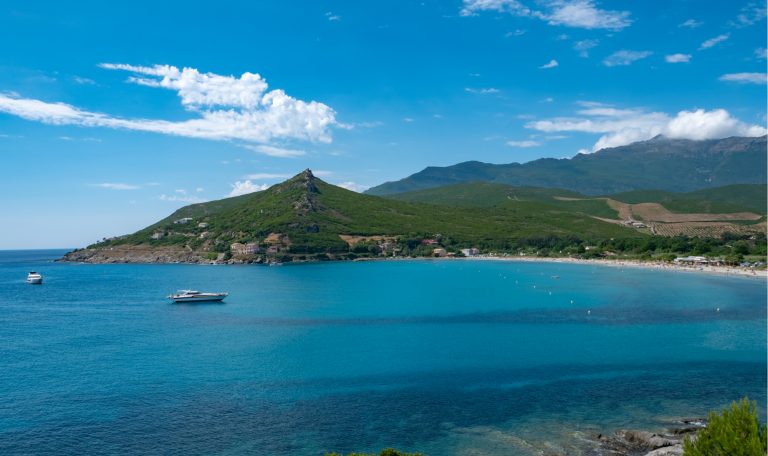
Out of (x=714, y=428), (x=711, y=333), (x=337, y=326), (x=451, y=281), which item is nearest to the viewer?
(x=714, y=428)

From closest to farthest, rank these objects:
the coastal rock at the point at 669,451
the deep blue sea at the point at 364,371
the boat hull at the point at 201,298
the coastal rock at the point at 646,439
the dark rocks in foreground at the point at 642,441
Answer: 1. the coastal rock at the point at 669,451
2. the dark rocks in foreground at the point at 642,441
3. the coastal rock at the point at 646,439
4. the deep blue sea at the point at 364,371
5. the boat hull at the point at 201,298

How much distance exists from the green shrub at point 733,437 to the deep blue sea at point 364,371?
38.9 ft

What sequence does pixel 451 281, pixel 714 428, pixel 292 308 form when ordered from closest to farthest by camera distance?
pixel 714 428, pixel 292 308, pixel 451 281

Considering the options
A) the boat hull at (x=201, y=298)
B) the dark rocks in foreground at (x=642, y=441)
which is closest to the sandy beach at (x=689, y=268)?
the dark rocks in foreground at (x=642, y=441)

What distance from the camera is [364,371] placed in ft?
164

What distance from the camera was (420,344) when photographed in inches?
2438

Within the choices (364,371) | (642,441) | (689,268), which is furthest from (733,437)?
(689,268)

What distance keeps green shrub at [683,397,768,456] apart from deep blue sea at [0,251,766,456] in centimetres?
1186

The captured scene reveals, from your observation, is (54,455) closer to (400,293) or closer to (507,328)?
(507,328)

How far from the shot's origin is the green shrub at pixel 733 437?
2069 cm

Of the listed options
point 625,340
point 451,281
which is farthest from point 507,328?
point 451,281

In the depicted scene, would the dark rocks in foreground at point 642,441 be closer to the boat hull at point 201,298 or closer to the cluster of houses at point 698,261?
the boat hull at point 201,298

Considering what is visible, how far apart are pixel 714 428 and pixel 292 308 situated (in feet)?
246

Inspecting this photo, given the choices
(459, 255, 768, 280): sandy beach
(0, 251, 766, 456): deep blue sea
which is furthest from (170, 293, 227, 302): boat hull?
(459, 255, 768, 280): sandy beach
